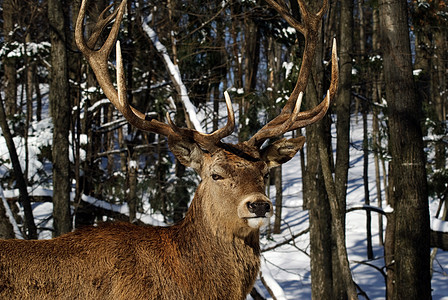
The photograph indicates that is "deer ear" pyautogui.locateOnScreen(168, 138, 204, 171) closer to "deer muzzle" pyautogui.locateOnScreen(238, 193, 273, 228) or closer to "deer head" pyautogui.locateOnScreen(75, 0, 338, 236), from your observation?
"deer head" pyautogui.locateOnScreen(75, 0, 338, 236)

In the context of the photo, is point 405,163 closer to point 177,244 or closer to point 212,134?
point 212,134

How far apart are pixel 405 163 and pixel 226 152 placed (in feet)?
9.89

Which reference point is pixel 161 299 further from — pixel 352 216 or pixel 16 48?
pixel 352 216

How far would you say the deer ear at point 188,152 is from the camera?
15.1 feet

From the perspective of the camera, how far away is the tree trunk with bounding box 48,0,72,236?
24.1 ft

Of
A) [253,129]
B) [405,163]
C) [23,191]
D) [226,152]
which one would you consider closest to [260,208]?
[226,152]

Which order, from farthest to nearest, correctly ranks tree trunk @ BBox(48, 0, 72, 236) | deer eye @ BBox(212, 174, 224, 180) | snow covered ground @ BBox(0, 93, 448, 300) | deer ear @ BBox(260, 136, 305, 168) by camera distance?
snow covered ground @ BBox(0, 93, 448, 300), tree trunk @ BBox(48, 0, 72, 236), deer ear @ BBox(260, 136, 305, 168), deer eye @ BBox(212, 174, 224, 180)

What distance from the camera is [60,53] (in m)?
7.49

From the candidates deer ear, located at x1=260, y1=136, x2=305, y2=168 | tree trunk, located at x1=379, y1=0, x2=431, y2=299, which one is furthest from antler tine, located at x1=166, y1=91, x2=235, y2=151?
tree trunk, located at x1=379, y1=0, x2=431, y2=299

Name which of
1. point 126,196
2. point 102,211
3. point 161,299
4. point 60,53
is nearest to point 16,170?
point 60,53

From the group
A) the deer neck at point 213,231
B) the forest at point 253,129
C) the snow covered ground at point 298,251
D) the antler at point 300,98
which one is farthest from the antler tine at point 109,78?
the snow covered ground at point 298,251

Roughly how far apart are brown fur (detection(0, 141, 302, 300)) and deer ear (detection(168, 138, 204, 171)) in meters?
0.08

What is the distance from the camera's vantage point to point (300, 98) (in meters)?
4.52

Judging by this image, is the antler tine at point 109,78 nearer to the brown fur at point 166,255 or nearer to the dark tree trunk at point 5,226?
the brown fur at point 166,255
